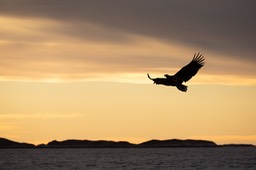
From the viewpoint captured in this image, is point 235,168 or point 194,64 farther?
point 235,168

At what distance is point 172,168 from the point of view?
9931cm

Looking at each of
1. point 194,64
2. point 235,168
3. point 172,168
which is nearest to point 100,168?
point 172,168

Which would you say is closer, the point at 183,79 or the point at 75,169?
the point at 183,79

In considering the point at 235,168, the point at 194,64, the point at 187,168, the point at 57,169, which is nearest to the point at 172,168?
the point at 187,168

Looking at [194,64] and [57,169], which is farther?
[57,169]

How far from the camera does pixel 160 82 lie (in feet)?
110

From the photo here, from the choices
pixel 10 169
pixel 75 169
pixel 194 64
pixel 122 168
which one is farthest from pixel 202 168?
pixel 194 64

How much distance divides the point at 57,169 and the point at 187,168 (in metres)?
18.4

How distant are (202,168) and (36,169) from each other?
2370cm

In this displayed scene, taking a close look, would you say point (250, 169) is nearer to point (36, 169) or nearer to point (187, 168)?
point (187, 168)

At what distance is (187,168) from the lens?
10006 cm

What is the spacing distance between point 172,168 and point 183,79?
65988 millimetres

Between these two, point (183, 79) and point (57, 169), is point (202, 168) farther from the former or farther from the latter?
point (183, 79)

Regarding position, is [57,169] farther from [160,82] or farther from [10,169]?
[160,82]
